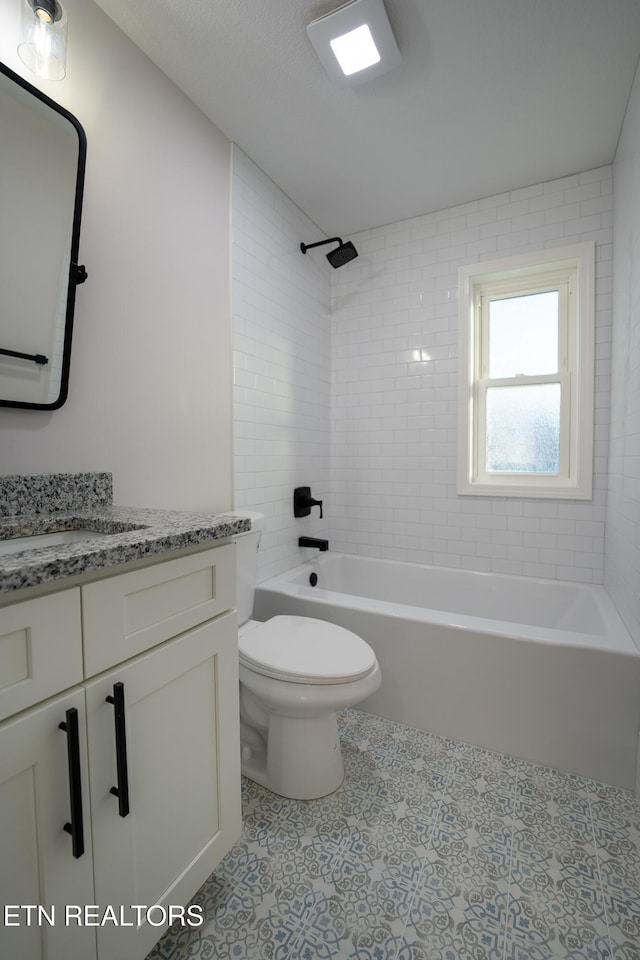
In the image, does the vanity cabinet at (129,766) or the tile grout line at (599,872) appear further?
the tile grout line at (599,872)

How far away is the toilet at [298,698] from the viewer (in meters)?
1.30

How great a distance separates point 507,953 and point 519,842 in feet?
1.06

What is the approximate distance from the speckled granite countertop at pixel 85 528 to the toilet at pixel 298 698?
24.0 inches

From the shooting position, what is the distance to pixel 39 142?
3.69 feet

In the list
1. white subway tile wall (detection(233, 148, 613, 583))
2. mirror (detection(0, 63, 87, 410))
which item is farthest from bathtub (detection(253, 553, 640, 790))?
mirror (detection(0, 63, 87, 410))

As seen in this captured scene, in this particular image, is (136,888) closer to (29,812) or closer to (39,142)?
(29,812)

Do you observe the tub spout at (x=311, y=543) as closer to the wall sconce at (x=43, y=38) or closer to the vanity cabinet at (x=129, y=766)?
the vanity cabinet at (x=129, y=766)

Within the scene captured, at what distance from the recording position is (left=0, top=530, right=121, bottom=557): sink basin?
37.6 inches

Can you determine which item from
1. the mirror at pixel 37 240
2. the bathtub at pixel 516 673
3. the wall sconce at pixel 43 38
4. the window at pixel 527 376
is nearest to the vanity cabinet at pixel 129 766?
the mirror at pixel 37 240

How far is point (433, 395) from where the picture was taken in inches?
98.9

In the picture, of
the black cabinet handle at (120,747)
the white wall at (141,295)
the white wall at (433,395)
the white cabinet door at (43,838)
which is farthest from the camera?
the white wall at (433,395)

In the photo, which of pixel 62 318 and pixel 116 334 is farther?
pixel 116 334

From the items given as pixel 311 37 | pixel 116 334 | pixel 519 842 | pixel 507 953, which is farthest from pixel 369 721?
pixel 311 37

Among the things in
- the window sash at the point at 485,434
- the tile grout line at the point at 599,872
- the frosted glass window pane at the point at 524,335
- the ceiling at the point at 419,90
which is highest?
the ceiling at the point at 419,90
